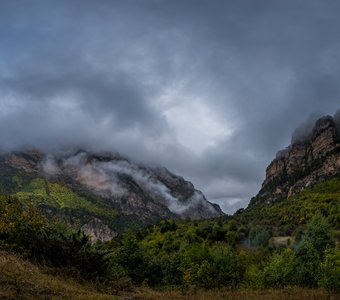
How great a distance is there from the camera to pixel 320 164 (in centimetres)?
19275

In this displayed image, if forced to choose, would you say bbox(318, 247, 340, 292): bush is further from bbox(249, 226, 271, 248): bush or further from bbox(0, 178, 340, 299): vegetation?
bbox(249, 226, 271, 248): bush

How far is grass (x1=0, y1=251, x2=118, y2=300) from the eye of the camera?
619 inches

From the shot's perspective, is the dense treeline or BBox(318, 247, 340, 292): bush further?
the dense treeline

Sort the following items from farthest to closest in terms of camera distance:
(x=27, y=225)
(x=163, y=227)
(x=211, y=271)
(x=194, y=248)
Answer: (x=163, y=227)
(x=194, y=248)
(x=211, y=271)
(x=27, y=225)

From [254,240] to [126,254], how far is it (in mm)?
51812

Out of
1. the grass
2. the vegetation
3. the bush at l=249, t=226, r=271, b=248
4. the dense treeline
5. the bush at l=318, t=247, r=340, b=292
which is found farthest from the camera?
the bush at l=249, t=226, r=271, b=248

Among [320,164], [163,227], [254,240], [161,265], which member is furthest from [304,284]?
[320,164]

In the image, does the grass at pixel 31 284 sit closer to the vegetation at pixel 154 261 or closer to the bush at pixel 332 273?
the vegetation at pixel 154 261

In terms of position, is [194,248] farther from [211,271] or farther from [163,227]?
[163,227]

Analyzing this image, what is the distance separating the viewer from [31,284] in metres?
17.8

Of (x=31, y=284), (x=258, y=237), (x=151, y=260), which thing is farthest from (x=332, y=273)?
(x=258, y=237)

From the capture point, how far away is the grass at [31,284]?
51.5 feet

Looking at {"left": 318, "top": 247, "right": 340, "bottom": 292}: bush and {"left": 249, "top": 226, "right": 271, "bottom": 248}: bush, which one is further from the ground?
{"left": 249, "top": 226, "right": 271, "bottom": 248}: bush

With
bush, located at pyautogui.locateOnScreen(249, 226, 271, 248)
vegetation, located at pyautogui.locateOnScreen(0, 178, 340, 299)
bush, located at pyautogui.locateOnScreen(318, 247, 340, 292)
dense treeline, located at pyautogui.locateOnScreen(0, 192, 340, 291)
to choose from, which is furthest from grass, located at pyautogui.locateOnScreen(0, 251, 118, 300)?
bush, located at pyautogui.locateOnScreen(249, 226, 271, 248)
